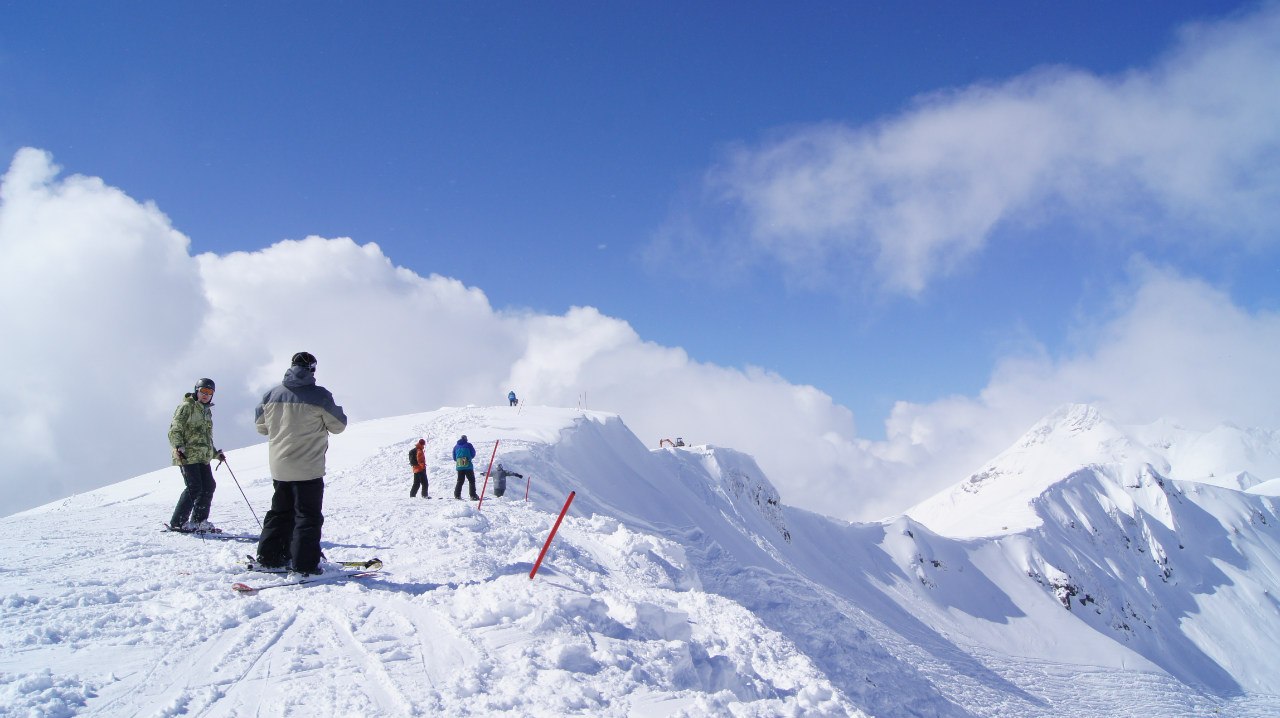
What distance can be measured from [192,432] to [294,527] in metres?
3.84

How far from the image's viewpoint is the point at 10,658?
436cm

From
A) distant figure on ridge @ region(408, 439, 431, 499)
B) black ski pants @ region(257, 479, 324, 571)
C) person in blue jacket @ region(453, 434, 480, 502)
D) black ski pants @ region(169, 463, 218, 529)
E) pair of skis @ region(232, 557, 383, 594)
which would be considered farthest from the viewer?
distant figure on ridge @ region(408, 439, 431, 499)

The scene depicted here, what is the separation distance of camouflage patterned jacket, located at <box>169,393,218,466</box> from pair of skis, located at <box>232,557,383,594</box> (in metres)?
3.31

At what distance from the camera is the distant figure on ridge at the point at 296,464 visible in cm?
660

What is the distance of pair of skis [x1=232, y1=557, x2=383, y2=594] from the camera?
6052mm

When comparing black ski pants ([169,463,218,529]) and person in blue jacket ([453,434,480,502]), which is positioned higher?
person in blue jacket ([453,434,480,502])

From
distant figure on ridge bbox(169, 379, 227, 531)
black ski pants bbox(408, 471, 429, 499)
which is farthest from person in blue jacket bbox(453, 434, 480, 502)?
distant figure on ridge bbox(169, 379, 227, 531)

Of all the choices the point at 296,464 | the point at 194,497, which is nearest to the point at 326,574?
the point at 296,464

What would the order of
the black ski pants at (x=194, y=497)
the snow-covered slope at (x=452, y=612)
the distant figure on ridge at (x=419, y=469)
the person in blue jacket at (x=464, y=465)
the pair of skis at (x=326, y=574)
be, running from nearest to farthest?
the snow-covered slope at (x=452, y=612) → the pair of skis at (x=326, y=574) → the black ski pants at (x=194, y=497) → the person in blue jacket at (x=464, y=465) → the distant figure on ridge at (x=419, y=469)

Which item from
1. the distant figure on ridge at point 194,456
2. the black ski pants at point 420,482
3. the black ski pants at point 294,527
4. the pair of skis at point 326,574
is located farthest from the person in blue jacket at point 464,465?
the black ski pants at point 294,527

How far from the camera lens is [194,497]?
899 centimetres

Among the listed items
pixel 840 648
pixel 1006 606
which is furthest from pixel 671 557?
pixel 1006 606

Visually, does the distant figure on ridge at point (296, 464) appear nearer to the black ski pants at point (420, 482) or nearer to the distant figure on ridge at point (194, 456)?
the distant figure on ridge at point (194, 456)

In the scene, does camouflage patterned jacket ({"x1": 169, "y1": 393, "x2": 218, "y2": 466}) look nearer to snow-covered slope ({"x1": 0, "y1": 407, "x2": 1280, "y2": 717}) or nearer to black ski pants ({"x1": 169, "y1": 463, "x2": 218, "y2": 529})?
black ski pants ({"x1": 169, "y1": 463, "x2": 218, "y2": 529})
